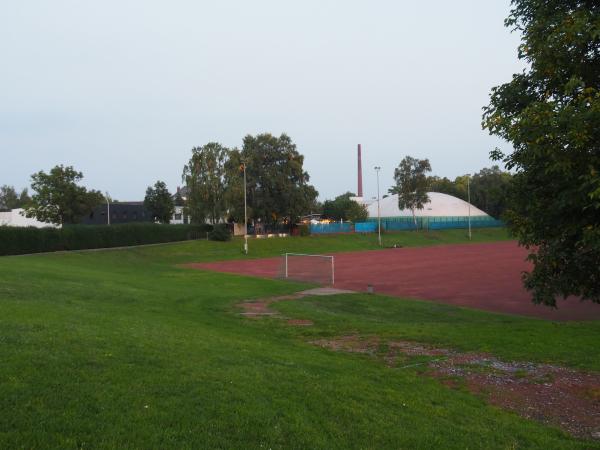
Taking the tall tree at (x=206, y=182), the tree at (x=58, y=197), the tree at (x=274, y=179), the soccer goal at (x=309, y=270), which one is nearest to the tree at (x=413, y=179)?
the tree at (x=274, y=179)

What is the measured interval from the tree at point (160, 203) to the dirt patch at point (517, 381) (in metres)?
81.2

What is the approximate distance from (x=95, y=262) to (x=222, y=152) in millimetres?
29371

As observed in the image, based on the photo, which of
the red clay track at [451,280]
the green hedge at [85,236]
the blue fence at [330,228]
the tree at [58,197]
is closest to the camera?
the red clay track at [451,280]

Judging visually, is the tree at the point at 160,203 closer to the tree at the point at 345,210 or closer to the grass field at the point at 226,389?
the tree at the point at 345,210

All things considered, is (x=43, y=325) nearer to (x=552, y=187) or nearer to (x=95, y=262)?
(x=552, y=187)

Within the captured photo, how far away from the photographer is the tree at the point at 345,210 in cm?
10769

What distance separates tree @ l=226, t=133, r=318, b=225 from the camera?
70750 mm

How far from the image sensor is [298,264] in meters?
46.1

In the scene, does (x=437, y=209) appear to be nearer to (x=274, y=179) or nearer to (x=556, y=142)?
(x=274, y=179)

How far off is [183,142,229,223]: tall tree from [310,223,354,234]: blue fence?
22.8m

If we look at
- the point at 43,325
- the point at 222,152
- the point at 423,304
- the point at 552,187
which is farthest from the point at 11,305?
the point at 222,152

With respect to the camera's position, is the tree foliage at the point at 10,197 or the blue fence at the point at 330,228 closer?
the blue fence at the point at 330,228

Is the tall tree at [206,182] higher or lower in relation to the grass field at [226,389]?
higher

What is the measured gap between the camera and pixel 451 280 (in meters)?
35.6
